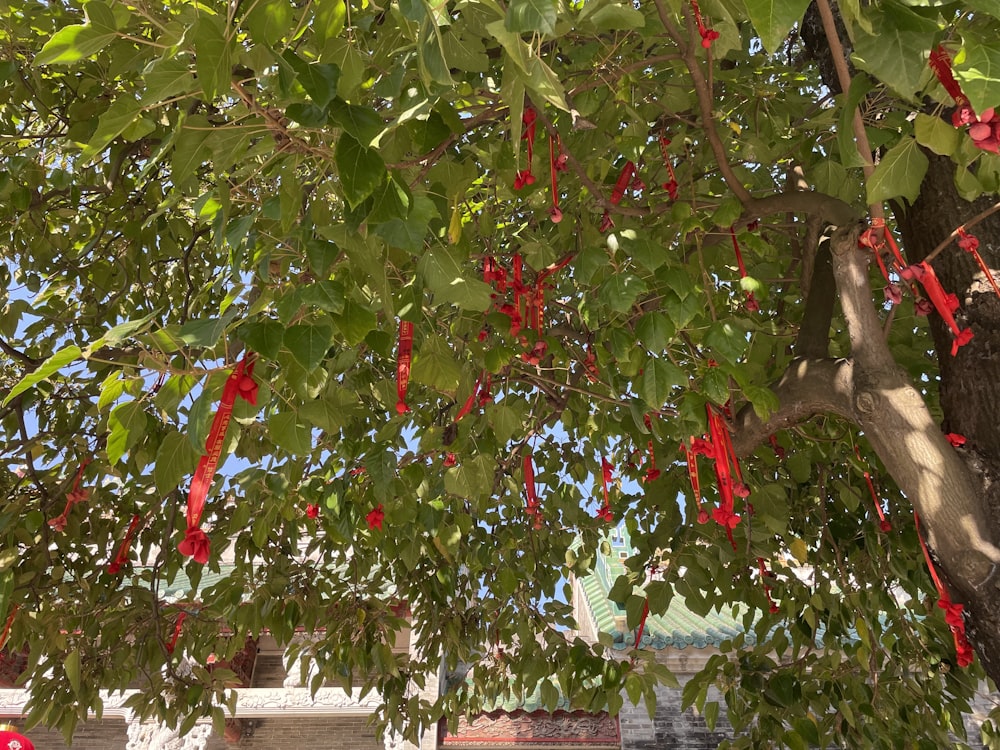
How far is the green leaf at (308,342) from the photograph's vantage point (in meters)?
1.19

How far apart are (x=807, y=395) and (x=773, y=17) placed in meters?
1.37

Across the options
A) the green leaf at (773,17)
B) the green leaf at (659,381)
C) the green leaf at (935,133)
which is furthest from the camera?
the green leaf at (659,381)

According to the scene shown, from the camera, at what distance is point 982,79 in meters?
0.90

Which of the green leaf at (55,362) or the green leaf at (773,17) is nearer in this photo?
the green leaf at (773,17)

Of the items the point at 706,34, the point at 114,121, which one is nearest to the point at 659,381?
the point at 706,34

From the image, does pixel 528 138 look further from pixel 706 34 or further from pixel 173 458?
pixel 173 458

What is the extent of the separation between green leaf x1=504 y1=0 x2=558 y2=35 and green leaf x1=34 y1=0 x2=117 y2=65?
2.07 ft

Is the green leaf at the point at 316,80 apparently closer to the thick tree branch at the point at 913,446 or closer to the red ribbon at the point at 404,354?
the red ribbon at the point at 404,354

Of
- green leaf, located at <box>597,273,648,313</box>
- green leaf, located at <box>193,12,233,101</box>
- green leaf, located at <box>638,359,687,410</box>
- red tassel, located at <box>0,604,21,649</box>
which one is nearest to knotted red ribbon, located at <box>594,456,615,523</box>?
green leaf, located at <box>638,359,687,410</box>

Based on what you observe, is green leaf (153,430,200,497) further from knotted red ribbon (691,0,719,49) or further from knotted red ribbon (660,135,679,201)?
knotted red ribbon (660,135,679,201)

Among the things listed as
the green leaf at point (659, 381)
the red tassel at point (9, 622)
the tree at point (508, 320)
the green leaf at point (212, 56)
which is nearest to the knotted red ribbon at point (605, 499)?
the tree at point (508, 320)

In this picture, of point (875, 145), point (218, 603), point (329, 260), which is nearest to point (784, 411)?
point (875, 145)

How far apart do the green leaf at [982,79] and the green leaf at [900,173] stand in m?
0.38

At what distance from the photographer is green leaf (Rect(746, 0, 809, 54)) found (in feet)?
2.35
